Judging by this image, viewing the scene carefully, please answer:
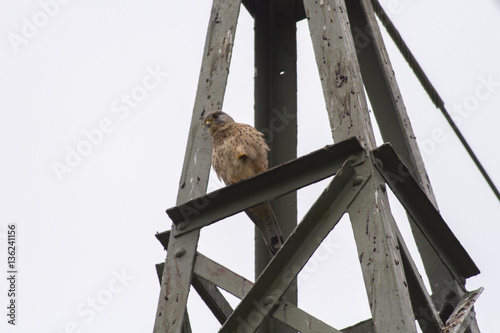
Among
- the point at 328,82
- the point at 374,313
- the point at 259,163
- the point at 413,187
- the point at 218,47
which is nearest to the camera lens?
the point at 374,313

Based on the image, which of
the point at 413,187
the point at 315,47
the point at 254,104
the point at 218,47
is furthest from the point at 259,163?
the point at 413,187

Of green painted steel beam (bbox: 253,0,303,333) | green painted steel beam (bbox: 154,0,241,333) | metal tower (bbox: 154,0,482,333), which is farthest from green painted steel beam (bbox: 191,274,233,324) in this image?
Result: green painted steel beam (bbox: 253,0,303,333)

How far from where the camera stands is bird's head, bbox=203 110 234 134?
3744 millimetres

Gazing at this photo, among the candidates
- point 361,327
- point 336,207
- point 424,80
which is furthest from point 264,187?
point 424,80

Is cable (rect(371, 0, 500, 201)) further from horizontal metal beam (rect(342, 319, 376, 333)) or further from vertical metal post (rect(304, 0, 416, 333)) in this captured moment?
horizontal metal beam (rect(342, 319, 376, 333))

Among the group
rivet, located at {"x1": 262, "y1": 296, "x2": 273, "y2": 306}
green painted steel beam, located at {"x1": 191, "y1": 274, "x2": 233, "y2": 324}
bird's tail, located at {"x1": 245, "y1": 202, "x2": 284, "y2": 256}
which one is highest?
bird's tail, located at {"x1": 245, "y1": 202, "x2": 284, "y2": 256}

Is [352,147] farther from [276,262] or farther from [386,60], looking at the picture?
[386,60]

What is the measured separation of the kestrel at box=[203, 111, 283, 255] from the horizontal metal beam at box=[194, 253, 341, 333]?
91 centimetres

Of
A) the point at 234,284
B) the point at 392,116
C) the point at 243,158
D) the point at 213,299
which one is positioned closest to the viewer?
the point at 234,284

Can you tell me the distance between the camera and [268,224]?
4148 millimetres

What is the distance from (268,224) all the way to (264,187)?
103 cm

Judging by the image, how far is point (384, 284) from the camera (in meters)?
2.53

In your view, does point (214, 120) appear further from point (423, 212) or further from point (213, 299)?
point (423, 212)

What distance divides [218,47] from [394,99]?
1084 mm
